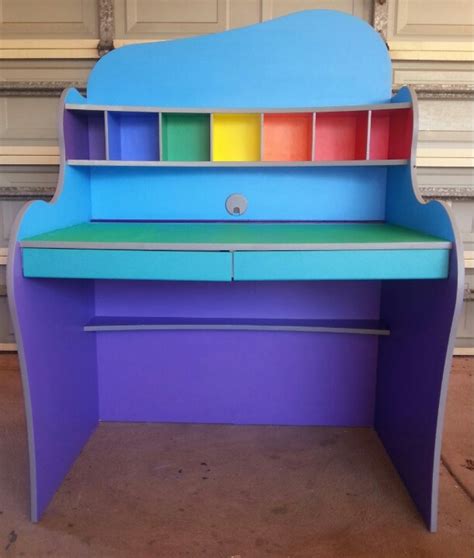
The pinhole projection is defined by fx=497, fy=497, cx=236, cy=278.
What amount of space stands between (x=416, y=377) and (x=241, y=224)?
86 cm

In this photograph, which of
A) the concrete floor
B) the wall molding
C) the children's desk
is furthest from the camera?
the wall molding

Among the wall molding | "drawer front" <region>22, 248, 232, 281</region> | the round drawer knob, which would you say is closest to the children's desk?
the round drawer knob

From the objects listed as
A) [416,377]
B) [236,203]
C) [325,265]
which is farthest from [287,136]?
[416,377]

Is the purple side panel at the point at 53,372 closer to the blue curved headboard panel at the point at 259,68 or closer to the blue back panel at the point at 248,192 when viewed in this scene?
the blue back panel at the point at 248,192

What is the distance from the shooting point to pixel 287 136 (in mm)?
2018

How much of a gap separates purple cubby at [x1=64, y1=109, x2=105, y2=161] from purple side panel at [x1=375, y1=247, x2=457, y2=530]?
1.29 m

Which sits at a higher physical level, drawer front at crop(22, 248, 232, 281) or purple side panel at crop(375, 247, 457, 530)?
drawer front at crop(22, 248, 232, 281)

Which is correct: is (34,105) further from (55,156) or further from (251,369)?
(251,369)

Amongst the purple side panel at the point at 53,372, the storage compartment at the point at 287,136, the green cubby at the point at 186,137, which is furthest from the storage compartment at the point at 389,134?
the purple side panel at the point at 53,372

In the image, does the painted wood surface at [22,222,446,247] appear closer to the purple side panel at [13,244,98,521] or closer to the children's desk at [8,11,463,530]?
the children's desk at [8,11,463,530]

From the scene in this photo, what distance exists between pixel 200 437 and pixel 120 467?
0.36 metres

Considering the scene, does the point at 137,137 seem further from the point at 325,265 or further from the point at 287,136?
the point at 325,265

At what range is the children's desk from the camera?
5.60ft

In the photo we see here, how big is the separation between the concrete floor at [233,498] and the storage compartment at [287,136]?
115cm
